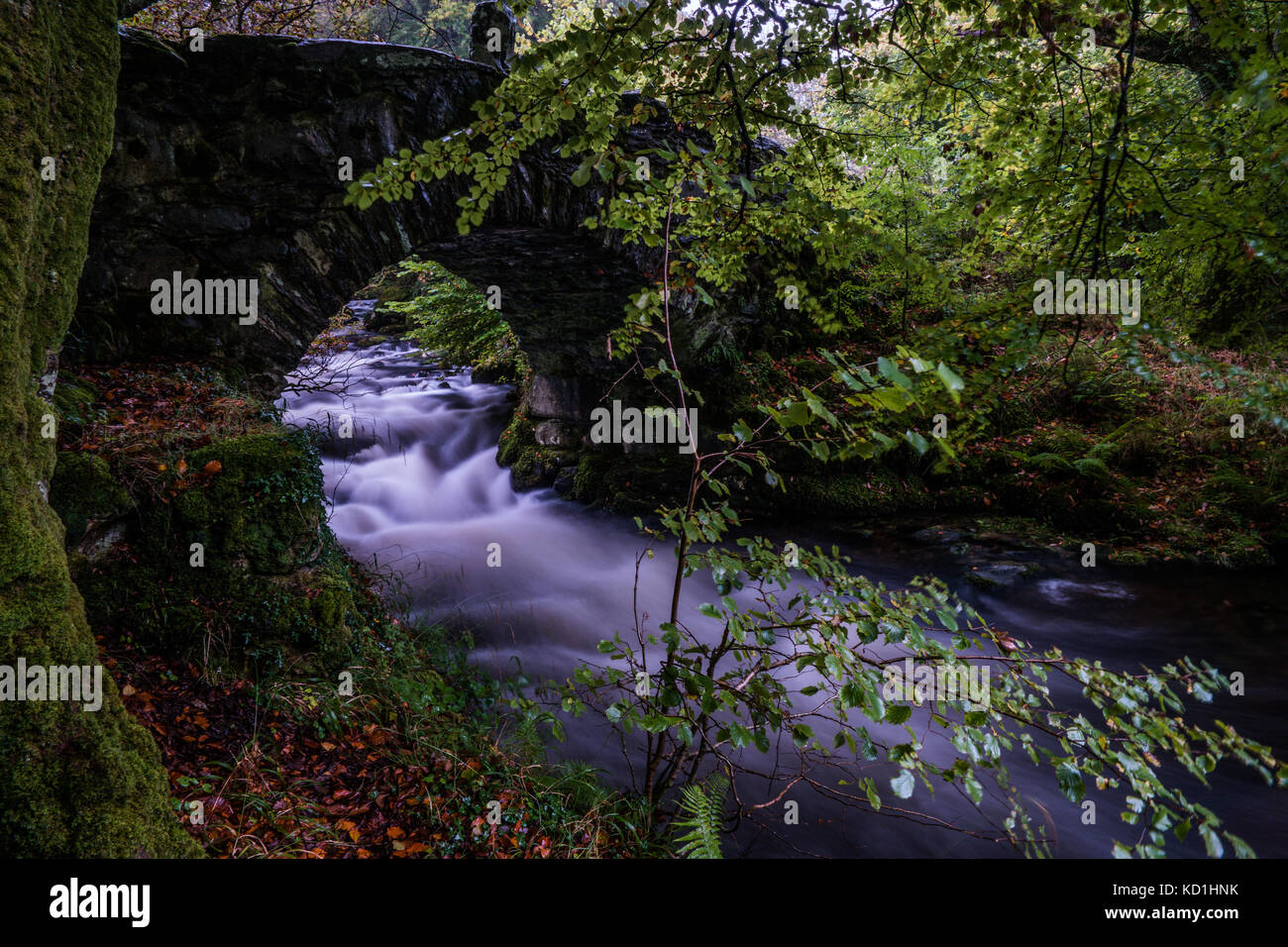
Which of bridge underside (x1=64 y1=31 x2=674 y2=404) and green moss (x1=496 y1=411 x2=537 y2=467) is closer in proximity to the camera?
bridge underside (x1=64 y1=31 x2=674 y2=404)

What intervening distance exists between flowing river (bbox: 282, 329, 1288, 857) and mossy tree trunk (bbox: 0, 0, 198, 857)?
2.42 meters

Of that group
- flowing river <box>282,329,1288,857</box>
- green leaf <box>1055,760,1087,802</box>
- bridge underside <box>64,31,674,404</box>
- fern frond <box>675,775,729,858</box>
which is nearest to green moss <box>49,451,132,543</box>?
bridge underside <box>64,31,674,404</box>

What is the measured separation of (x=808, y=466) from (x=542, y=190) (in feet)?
17.1

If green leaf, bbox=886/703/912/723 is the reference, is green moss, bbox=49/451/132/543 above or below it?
above

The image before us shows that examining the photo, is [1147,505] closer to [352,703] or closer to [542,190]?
[542,190]

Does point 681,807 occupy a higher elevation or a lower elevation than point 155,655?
lower

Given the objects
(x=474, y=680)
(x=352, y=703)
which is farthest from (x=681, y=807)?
(x=474, y=680)

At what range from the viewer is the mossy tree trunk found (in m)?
1.32

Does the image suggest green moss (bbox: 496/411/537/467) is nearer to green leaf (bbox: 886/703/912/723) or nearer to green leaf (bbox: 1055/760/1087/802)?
green leaf (bbox: 886/703/912/723)

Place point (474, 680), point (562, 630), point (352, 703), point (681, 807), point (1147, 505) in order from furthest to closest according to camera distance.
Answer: point (1147, 505) → point (562, 630) → point (474, 680) → point (352, 703) → point (681, 807)

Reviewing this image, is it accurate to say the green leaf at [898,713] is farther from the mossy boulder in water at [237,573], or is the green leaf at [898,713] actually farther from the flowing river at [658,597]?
the mossy boulder in water at [237,573]

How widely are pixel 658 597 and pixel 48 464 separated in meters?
5.75

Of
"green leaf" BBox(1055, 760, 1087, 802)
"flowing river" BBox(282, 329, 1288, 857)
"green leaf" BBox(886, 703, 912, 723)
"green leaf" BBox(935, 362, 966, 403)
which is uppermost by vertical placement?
"green leaf" BBox(935, 362, 966, 403)
